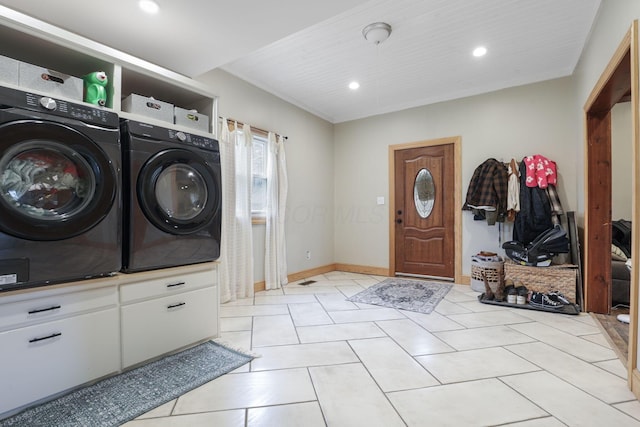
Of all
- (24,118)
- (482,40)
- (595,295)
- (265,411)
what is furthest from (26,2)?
(595,295)

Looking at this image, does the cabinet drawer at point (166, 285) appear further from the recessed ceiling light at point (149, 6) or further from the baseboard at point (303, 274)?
the recessed ceiling light at point (149, 6)

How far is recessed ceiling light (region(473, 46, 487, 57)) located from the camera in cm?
290

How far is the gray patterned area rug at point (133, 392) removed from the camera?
4.26ft

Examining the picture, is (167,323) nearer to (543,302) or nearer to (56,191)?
(56,191)

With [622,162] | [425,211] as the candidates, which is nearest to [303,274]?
[425,211]

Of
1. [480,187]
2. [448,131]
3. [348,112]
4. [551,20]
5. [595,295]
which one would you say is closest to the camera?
[551,20]

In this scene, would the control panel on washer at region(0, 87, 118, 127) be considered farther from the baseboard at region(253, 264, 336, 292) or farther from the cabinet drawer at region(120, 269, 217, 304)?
the baseboard at region(253, 264, 336, 292)

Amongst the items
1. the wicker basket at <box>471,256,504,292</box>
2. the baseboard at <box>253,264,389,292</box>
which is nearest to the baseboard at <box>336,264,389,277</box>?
the baseboard at <box>253,264,389,292</box>

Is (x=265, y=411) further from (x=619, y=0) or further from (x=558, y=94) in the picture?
(x=558, y=94)

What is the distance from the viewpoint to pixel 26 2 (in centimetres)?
172

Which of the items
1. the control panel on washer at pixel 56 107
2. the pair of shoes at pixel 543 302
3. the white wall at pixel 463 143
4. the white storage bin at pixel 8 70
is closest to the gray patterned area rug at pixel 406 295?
the white wall at pixel 463 143

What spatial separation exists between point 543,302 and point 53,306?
148 inches

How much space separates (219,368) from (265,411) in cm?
51

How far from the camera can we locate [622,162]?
3730mm
